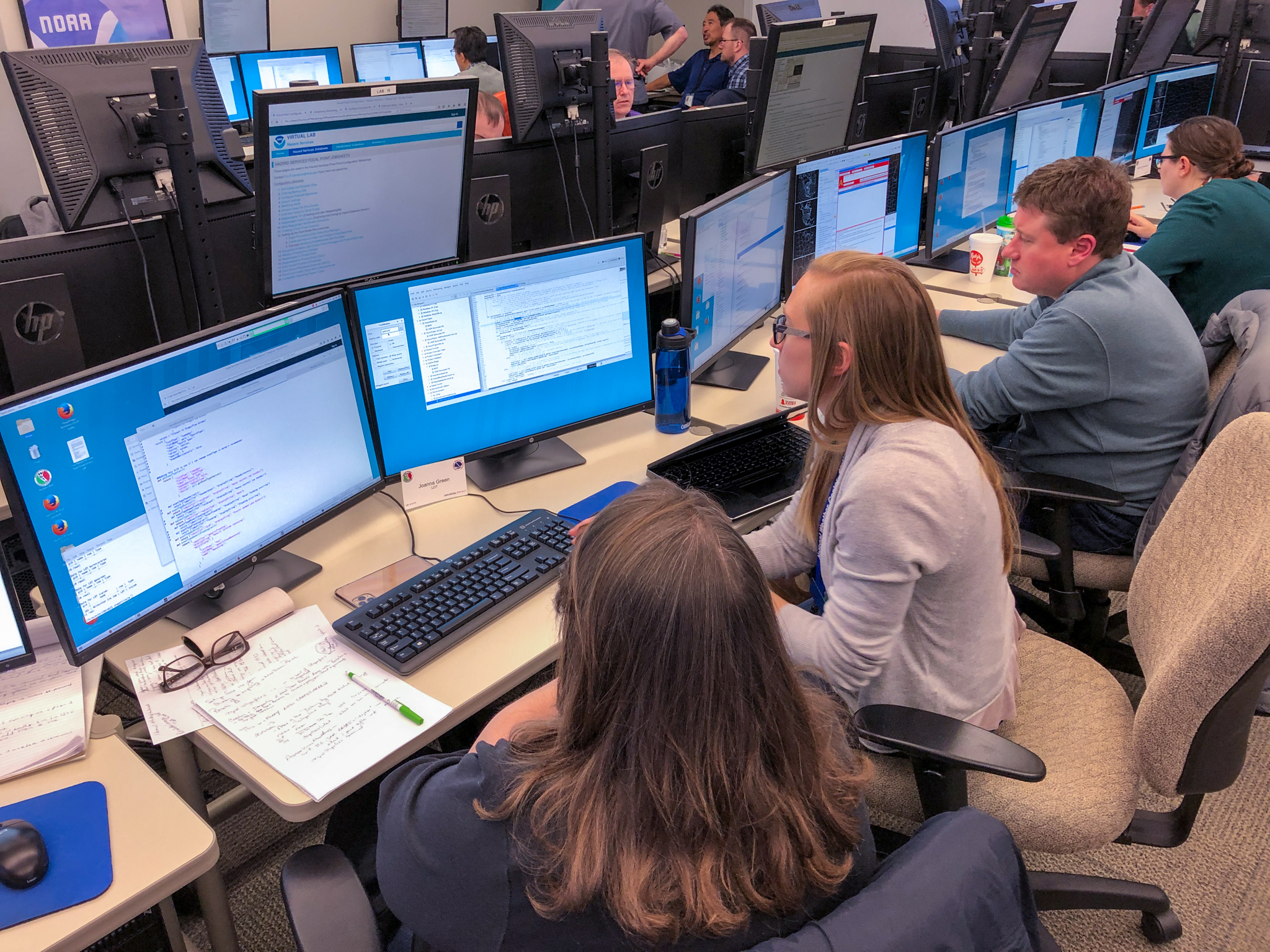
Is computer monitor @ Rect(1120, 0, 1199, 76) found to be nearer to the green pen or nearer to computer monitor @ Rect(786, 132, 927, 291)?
computer monitor @ Rect(786, 132, 927, 291)

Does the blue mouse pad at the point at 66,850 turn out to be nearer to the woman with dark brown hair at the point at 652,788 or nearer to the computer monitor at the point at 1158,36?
the woman with dark brown hair at the point at 652,788

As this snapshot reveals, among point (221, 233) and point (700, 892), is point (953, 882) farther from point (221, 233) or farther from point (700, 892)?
point (221, 233)

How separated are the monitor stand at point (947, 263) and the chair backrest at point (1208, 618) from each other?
1735mm

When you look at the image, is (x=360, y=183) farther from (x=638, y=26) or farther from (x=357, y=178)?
(x=638, y=26)

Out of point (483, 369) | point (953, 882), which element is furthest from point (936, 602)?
point (483, 369)

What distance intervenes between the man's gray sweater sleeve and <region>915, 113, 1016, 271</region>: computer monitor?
0.96m

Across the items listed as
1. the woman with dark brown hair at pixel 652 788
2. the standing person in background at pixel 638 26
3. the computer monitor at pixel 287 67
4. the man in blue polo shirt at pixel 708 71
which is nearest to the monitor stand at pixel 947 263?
the woman with dark brown hair at pixel 652 788

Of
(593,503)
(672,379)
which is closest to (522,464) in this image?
(593,503)

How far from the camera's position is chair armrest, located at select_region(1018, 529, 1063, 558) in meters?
1.68

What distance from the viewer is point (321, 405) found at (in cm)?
147

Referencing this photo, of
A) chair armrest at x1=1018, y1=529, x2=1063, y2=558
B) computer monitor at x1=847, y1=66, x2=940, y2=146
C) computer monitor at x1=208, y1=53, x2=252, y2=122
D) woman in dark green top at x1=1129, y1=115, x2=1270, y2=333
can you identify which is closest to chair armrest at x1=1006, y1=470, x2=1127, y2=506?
chair armrest at x1=1018, y1=529, x2=1063, y2=558

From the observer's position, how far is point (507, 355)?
172 centimetres

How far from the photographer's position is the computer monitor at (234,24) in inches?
217

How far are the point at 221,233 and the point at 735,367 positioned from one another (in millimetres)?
1177
